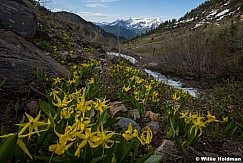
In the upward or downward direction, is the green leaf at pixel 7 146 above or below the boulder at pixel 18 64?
below

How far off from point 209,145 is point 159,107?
1.27 meters

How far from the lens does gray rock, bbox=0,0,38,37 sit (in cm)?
593

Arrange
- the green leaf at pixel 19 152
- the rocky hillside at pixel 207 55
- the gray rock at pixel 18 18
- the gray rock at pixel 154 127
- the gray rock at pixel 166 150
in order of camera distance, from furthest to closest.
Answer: the rocky hillside at pixel 207 55 → the gray rock at pixel 18 18 → the gray rock at pixel 154 127 → the gray rock at pixel 166 150 → the green leaf at pixel 19 152

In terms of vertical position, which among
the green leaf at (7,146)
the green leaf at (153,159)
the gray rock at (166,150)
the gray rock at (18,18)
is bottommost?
the gray rock at (166,150)

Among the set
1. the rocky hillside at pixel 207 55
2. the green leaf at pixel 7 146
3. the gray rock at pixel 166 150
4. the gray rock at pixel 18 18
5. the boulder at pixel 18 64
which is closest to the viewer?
the green leaf at pixel 7 146

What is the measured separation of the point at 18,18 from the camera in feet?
20.4

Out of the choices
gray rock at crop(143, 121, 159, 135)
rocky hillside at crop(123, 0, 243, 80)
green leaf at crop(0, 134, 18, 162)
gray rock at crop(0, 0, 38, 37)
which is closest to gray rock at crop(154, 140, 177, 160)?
gray rock at crop(143, 121, 159, 135)

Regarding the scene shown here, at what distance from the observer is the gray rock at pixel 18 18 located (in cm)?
593

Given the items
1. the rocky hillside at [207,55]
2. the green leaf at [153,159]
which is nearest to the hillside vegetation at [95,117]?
the green leaf at [153,159]

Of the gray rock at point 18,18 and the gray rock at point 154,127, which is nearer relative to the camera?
the gray rock at point 154,127

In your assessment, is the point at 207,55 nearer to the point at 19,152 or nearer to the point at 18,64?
the point at 18,64

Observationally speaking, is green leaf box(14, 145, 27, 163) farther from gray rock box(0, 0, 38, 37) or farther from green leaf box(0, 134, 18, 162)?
gray rock box(0, 0, 38, 37)

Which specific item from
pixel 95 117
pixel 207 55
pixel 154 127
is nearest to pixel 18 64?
pixel 95 117

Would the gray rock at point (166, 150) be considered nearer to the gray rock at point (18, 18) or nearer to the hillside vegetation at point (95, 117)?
the hillside vegetation at point (95, 117)
